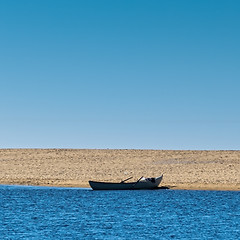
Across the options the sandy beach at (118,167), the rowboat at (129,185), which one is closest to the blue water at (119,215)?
the rowboat at (129,185)

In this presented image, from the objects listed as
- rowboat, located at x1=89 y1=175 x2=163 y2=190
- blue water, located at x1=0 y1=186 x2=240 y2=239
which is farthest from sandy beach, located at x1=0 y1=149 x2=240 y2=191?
blue water, located at x1=0 y1=186 x2=240 y2=239

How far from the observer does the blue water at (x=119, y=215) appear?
1532 inches

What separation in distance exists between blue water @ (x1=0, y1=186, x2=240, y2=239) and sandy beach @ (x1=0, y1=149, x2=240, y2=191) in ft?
43.1

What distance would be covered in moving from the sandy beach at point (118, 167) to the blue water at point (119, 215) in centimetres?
1314

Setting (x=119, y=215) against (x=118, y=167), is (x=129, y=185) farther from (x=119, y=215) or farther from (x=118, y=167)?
(x=119, y=215)

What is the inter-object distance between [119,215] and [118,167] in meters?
58.6

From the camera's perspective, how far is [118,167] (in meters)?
108

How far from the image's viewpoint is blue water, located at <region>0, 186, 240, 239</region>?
38.9 m

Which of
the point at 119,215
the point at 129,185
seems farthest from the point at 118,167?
the point at 119,215

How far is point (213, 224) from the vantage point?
145 feet

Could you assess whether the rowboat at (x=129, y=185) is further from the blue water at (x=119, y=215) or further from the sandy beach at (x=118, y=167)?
the sandy beach at (x=118, y=167)

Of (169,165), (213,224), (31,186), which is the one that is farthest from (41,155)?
(213,224)

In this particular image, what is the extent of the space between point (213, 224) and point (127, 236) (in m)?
8.90

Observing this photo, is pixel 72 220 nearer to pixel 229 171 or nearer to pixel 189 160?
pixel 229 171
